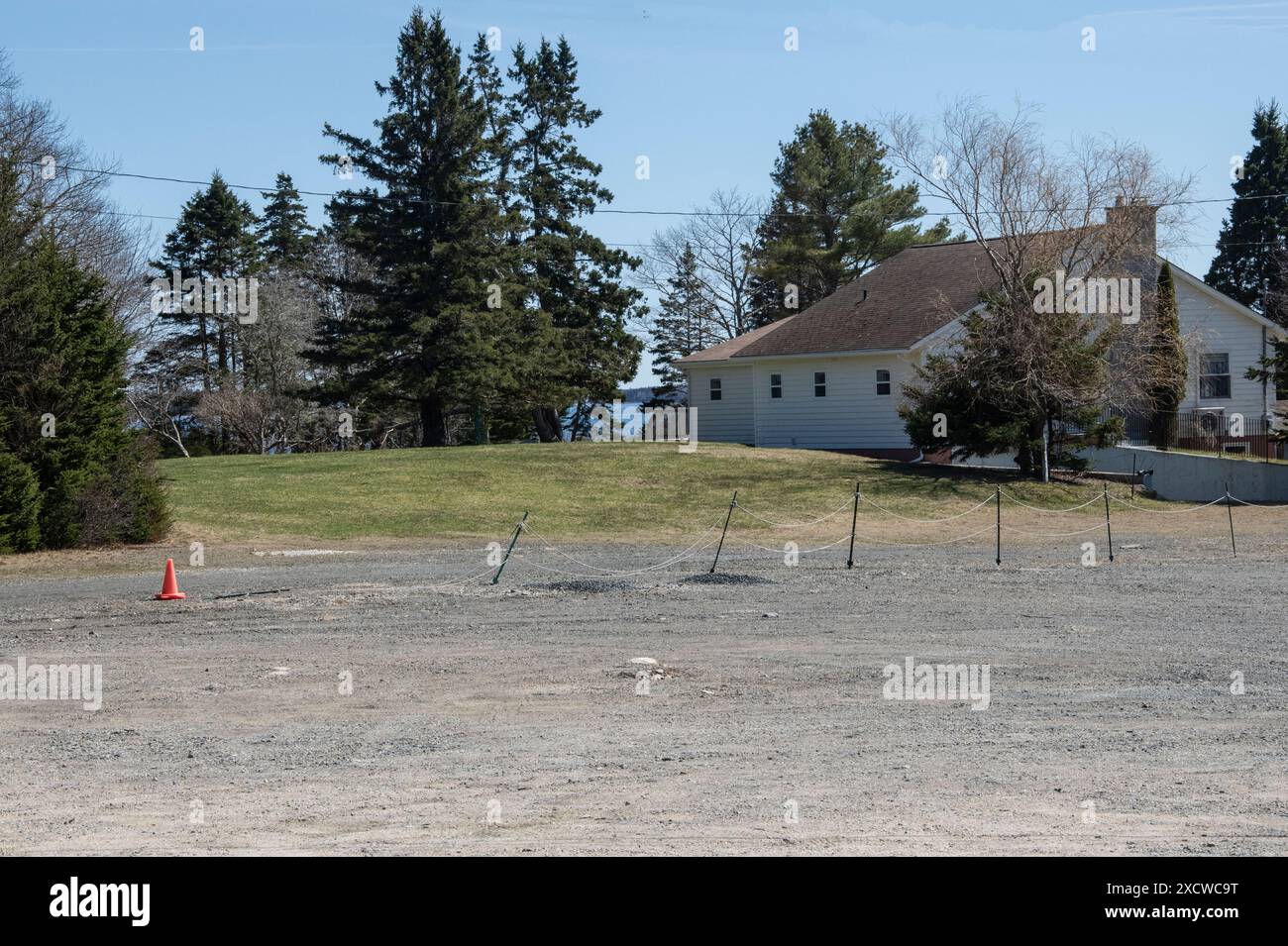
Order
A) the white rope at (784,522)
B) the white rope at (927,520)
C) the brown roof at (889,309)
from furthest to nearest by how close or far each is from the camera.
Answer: the brown roof at (889,309) → the white rope at (927,520) → the white rope at (784,522)

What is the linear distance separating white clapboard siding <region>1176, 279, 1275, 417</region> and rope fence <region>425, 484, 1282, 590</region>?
1096 centimetres

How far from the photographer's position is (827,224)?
69.8 metres

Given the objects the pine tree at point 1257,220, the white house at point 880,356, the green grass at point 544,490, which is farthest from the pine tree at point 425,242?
the pine tree at point 1257,220

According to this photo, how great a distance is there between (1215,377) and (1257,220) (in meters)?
34.7

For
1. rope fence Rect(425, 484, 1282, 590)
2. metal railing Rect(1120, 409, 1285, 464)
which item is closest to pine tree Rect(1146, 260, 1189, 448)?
metal railing Rect(1120, 409, 1285, 464)

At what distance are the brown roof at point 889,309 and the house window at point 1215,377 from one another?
28.1 feet

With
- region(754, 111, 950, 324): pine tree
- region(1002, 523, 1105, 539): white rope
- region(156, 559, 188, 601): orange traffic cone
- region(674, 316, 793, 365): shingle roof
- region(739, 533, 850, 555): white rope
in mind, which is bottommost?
region(1002, 523, 1105, 539): white rope

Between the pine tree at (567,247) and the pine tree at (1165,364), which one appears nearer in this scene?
the pine tree at (1165,364)

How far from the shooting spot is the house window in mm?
45375

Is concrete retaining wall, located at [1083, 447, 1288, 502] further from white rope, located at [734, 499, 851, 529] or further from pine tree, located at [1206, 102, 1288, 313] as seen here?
pine tree, located at [1206, 102, 1288, 313]

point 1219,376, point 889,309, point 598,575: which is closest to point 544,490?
point 598,575

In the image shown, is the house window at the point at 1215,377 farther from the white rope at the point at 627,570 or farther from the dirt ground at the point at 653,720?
the dirt ground at the point at 653,720

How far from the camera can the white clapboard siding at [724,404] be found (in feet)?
163

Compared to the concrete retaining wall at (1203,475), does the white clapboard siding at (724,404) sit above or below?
above
